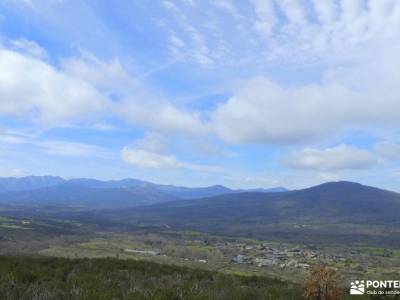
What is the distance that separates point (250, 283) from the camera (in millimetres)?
20703

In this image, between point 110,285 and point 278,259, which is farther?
point 278,259

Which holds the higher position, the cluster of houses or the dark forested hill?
the dark forested hill

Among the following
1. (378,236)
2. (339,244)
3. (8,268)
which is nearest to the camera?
(8,268)

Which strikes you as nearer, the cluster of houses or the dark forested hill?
the dark forested hill

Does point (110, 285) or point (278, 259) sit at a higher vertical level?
point (110, 285)

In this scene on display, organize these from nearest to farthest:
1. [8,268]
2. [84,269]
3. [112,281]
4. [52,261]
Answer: [112,281] < [8,268] < [84,269] < [52,261]

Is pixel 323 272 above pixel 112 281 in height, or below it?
above

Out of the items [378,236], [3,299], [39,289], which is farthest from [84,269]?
[378,236]

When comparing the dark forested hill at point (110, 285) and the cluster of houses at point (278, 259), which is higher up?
the dark forested hill at point (110, 285)

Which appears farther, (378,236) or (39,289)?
(378,236)

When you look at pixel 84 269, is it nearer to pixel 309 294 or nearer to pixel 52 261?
pixel 52 261

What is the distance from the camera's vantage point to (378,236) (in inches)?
7603

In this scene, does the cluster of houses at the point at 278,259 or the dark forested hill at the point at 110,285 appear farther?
the cluster of houses at the point at 278,259

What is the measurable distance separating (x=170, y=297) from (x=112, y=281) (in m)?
4.63
